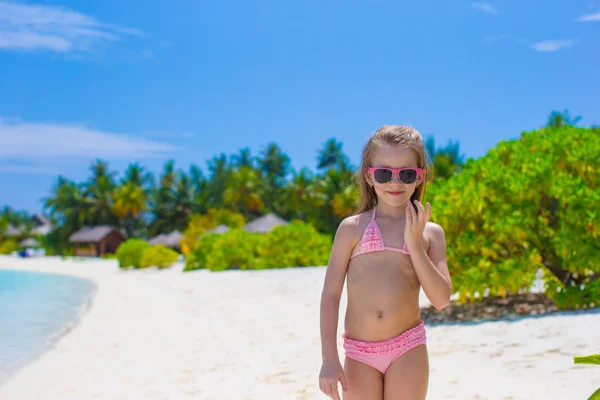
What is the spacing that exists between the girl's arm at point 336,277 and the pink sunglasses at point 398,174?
9.6 inches

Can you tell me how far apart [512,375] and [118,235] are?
5840 centimetres

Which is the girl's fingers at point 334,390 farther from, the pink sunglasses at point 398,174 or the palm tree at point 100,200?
the palm tree at point 100,200

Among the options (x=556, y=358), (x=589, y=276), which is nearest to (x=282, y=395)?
(x=556, y=358)

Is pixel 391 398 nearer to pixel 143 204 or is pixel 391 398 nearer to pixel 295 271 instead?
pixel 295 271

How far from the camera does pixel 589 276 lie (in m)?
9.07

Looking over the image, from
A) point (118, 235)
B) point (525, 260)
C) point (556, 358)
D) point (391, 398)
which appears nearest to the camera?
point (391, 398)

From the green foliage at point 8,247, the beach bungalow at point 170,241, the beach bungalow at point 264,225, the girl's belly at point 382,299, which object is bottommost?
the green foliage at point 8,247

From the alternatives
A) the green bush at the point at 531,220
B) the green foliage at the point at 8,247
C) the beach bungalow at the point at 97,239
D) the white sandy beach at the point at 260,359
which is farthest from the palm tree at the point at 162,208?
the green bush at the point at 531,220

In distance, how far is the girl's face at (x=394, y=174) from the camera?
8.29ft

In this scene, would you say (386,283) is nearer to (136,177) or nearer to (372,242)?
(372,242)

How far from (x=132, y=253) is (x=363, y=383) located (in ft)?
119

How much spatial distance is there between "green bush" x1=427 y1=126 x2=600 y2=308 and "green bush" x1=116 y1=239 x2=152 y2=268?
98.0ft

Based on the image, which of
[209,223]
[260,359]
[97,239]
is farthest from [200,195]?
[260,359]

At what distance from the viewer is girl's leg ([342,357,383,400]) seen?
2479 millimetres
